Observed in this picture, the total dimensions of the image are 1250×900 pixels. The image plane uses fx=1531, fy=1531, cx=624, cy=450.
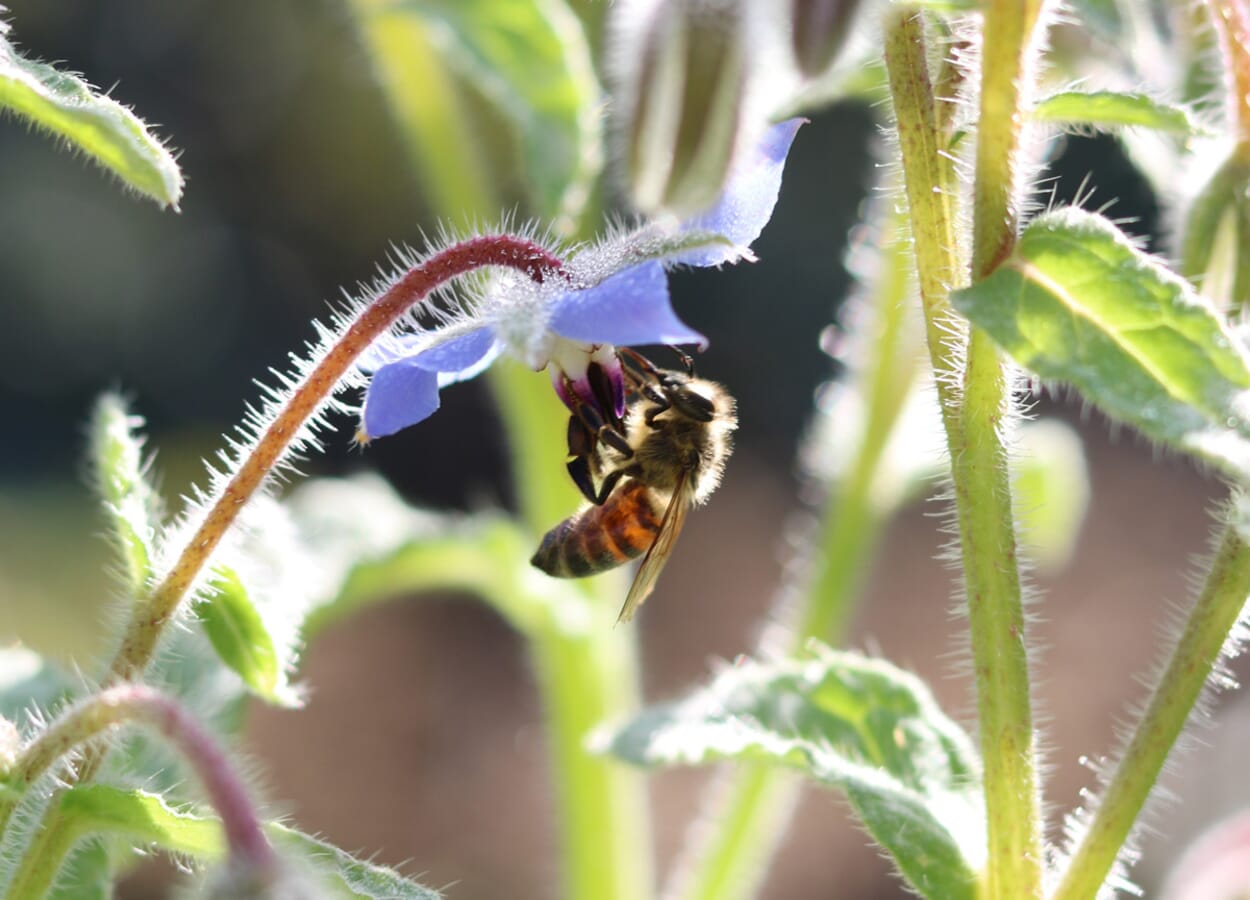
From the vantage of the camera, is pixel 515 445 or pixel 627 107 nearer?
pixel 627 107

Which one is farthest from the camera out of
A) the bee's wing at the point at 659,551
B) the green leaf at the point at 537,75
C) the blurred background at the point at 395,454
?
the blurred background at the point at 395,454

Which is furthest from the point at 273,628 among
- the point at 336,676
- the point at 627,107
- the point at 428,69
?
the point at 336,676

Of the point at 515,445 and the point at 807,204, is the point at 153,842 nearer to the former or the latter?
the point at 515,445

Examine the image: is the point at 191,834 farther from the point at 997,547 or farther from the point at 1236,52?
the point at 1236,52

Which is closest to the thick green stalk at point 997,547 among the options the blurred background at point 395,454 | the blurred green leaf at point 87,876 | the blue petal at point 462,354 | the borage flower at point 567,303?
the borage flower at point 567,303

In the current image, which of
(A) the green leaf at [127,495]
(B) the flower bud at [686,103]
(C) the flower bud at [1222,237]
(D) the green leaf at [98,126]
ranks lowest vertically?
(A) the green leaf at [127,495]

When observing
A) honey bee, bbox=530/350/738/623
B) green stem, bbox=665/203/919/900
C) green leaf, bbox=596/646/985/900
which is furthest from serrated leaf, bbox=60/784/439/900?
green stem, bbox=665/203/919/900

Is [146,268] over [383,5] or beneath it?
over

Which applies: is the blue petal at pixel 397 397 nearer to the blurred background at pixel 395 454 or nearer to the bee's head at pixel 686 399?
the bee's head at pixel 686 399
